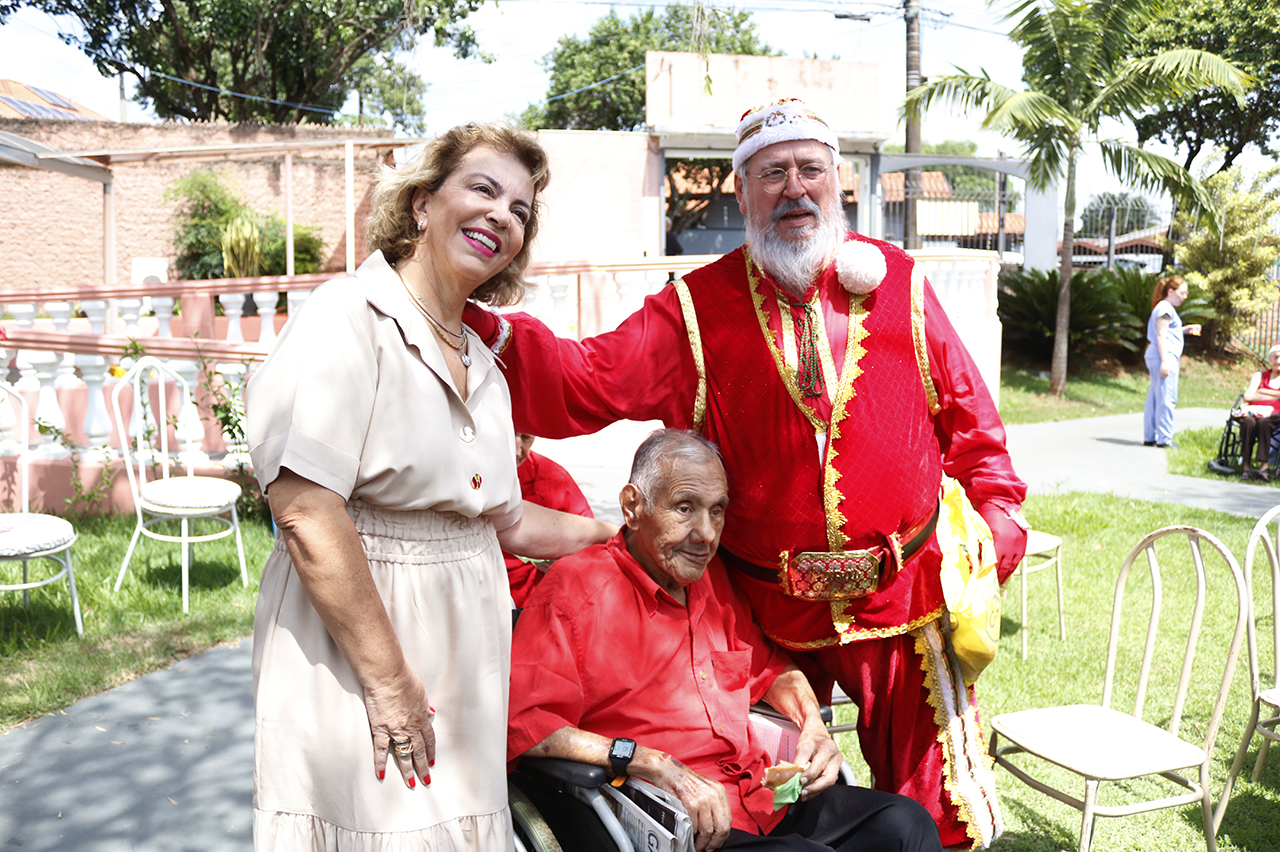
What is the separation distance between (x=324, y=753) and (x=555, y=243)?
14.5 m

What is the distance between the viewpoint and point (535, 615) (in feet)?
8.08

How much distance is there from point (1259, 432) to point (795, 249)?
29.5ft

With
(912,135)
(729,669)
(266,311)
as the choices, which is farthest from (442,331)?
(912,135)

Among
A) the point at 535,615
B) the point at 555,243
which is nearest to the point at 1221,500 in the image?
the point at 535,615

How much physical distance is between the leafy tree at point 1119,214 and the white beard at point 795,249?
2087 centimetres

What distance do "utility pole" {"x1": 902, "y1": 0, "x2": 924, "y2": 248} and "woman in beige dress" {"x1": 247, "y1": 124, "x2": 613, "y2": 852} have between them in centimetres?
1517

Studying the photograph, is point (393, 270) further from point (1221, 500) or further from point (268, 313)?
point (1221, 500)

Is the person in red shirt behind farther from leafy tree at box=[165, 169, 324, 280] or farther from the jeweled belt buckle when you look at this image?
leafy tree at box=[165, 169, 324, 280]

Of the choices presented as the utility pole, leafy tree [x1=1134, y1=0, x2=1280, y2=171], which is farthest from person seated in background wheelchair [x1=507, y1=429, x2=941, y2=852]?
leafy tree [x1=1134, y1=0, x2=1280, y2=171]

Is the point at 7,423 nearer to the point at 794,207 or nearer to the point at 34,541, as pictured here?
the point at 34,541

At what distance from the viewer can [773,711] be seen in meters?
2.63

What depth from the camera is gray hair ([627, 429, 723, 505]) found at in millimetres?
2508

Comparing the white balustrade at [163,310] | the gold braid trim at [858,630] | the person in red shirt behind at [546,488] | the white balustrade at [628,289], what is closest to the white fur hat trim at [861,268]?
the gold braid trim at [858,630]

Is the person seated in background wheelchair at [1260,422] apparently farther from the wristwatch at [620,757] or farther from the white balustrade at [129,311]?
the white balustrade at [129,311]
